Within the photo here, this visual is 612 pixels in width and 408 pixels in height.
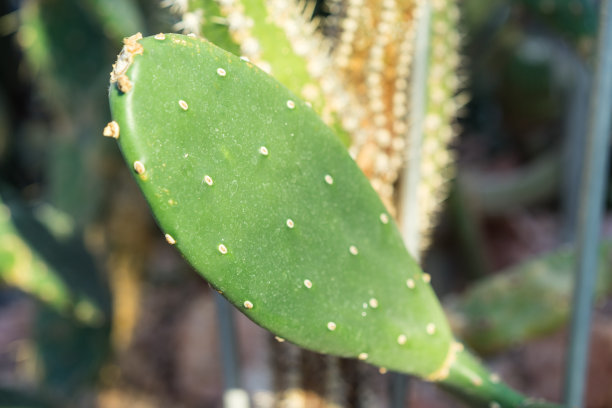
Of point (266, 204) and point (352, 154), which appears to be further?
point (352, 154)

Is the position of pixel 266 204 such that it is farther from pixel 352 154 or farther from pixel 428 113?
pixel 428 113

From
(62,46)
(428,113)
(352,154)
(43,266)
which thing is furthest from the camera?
(62,46)

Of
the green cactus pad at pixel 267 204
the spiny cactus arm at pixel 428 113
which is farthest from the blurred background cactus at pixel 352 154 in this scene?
the green cactus pad at pixel 267 204

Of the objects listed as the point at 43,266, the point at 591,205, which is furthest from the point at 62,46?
the point at 591,205

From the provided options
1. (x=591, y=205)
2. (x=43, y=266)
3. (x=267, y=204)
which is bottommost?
(x=43, y=266)

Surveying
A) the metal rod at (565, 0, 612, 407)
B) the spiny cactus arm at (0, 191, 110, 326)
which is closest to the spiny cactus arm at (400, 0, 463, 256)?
the metal rod at (565, 0, 612, 407)

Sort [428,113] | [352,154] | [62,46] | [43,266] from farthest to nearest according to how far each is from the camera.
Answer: [62,46] → [43,266] → [428,113] → [352,154]

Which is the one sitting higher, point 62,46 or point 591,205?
point 591,205
